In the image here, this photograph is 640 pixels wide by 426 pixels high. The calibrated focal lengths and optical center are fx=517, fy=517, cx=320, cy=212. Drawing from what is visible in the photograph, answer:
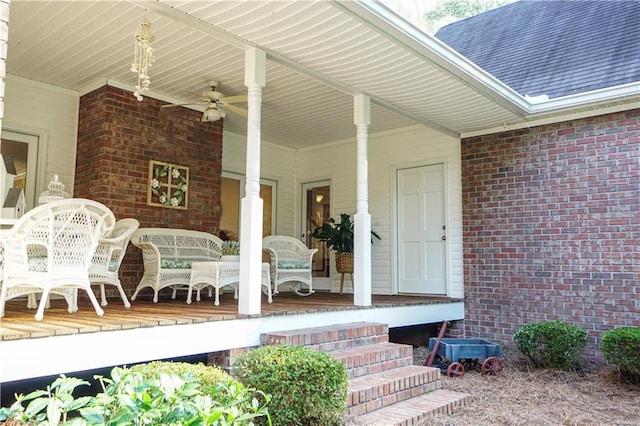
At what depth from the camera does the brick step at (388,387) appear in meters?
3.70

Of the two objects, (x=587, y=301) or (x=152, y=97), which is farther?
A: (x=152, y=97)

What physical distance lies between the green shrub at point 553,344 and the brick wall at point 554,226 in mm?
543

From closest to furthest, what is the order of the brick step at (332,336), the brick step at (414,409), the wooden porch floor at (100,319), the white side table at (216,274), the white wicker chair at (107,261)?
the wooden porch floor at (100,319), the brick step at (414,409), the brick step at (332,336), the white wicker chair at (107,261), the white side table at (216,274)

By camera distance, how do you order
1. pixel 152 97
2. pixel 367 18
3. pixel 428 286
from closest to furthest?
pixel 367 18 → pixel 152 97 → pixel 428 286

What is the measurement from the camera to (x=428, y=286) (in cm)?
739

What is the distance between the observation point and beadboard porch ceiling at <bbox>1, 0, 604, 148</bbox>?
3916 millimetres

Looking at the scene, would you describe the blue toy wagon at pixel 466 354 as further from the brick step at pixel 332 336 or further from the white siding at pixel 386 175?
the white siding at pixel 386 175

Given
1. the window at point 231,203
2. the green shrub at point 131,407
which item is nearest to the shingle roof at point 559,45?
the window at point 231,203

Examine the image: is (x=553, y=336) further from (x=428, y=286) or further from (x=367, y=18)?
(x=367, y=18)

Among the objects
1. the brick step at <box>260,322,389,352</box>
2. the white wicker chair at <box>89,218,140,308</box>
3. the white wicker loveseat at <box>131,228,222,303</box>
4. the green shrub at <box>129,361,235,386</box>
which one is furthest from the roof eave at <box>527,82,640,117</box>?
the green shrub at <box>129,361,235,386</box>

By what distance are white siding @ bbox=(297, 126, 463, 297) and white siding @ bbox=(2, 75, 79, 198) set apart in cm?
396

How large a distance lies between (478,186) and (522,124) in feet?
3.13

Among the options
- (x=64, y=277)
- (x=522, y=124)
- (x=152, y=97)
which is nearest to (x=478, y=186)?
(x=522, y=124)

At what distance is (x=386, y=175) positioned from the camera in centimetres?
800
